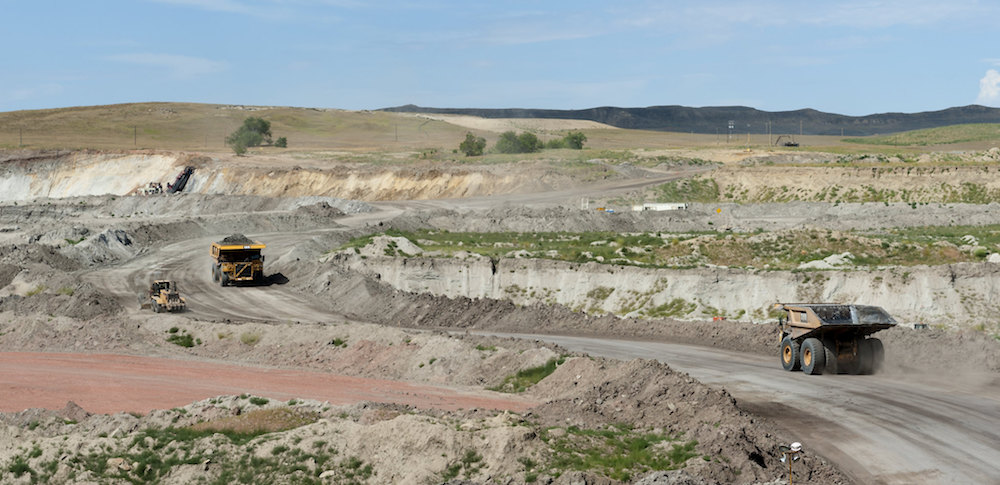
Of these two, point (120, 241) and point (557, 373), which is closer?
point (557, 373)

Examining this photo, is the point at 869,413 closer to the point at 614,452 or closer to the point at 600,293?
the point at 614,452

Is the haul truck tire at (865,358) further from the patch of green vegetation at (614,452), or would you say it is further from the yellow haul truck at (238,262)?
the yellow haul truck at (238,262)

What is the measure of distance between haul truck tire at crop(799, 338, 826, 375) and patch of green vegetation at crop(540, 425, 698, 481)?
33.8 ft

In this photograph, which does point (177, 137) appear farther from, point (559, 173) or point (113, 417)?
point (113, 417)

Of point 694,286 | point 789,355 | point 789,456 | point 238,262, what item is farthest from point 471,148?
point 789,456

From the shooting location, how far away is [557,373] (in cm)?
3109

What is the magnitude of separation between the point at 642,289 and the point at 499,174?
64.7 meters

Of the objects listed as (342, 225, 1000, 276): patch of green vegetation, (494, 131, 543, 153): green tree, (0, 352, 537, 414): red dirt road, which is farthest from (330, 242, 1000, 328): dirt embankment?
(494, 131, 543, 153): green tree

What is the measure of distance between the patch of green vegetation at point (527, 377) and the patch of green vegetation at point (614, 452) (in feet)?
27.1

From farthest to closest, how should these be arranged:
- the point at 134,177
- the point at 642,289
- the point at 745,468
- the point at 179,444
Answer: the point at 134,177 < the point at 642,289 < the point at 179,444 < the point at 745,468

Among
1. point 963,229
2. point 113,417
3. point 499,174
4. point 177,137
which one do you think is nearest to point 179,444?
point 113,417

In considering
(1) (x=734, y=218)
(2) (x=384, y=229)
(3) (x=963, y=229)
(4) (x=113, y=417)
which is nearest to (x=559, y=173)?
(1) (x=734, y=218)

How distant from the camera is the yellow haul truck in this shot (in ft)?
179

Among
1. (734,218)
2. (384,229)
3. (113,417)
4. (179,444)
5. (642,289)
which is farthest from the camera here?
(734,218)
